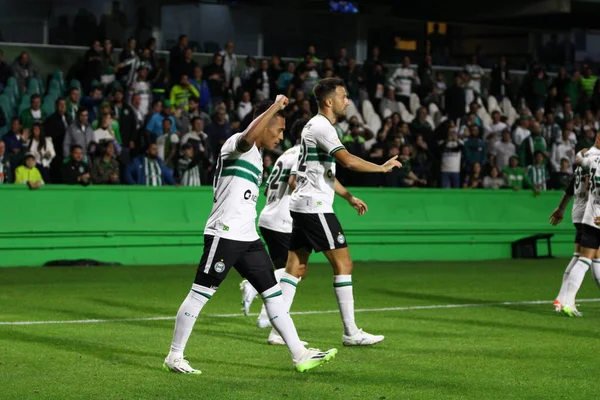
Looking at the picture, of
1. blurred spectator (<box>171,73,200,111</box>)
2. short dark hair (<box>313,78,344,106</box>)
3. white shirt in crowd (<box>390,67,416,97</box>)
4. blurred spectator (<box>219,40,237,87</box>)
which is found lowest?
short dark hair (<box>313,78,344,106</box>)

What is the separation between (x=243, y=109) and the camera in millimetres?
23375

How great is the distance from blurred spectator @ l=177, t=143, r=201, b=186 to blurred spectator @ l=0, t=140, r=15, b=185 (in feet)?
9.95

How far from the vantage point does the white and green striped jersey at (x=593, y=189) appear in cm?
1271

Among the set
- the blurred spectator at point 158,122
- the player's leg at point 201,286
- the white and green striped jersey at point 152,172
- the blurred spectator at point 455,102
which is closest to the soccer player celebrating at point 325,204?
the player's leg at point 201,286

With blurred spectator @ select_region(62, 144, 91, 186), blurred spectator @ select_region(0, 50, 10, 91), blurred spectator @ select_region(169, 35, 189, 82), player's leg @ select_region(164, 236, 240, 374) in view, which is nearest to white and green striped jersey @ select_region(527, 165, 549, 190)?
blurred spectator @ select_region(169, 35, 189, 82)

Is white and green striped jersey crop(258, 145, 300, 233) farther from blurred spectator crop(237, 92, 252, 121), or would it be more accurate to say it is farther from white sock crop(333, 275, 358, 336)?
blurred spectator crop(237, 92, 252, 121)

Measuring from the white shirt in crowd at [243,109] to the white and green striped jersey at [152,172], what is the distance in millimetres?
3009

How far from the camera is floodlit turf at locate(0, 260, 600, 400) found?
7938 millimetres

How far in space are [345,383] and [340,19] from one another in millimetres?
23724

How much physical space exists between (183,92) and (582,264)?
472 inches

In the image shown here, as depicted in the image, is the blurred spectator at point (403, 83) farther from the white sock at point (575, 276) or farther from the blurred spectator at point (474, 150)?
the white sock at point (575, 276)

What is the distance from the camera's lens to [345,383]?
321 inches

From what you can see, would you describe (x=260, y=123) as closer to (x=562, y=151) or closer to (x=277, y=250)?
(x=277, y=250)

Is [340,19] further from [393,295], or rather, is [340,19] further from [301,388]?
[301,388]
